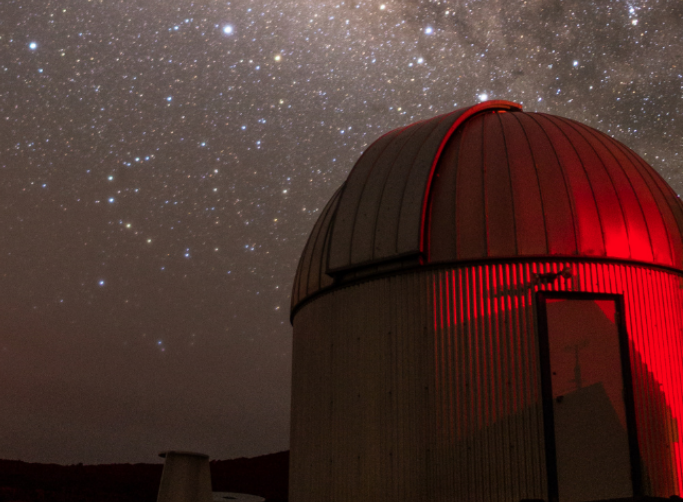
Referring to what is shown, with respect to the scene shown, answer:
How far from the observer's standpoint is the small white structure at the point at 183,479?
750 cm

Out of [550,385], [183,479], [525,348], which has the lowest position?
[183,479]

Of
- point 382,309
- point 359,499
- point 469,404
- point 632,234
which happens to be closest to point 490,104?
point 632,234

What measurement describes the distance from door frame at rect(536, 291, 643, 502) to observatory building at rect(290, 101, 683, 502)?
0.7 inches

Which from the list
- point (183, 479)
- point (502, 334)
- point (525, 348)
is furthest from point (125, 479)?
point (525, 348)

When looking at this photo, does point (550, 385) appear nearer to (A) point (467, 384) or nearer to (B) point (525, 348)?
(B) point (525, 348)

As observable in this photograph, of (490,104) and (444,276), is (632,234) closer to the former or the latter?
(444,276)

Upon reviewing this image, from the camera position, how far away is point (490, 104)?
11.6 m

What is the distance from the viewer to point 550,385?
27.7 ft

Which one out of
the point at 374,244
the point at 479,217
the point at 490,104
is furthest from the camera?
the point at 490,104

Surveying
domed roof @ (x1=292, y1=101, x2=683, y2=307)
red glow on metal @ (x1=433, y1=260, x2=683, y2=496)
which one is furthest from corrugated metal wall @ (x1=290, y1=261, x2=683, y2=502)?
domed roof @ (x1=292, y1=101, x2=683, y2=307)

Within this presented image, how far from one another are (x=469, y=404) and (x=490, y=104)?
5.55 meters

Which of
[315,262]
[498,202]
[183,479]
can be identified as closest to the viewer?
[183,479]

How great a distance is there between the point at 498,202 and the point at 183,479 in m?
5.42

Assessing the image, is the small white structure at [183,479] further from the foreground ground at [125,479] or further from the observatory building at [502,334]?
the foreground ground at [125,479]
